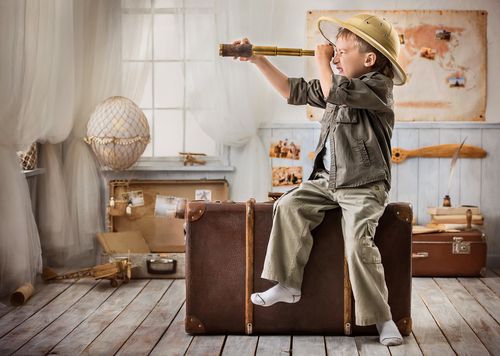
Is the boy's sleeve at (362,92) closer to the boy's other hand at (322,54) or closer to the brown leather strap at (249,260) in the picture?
the boy's other hand at (322,54)

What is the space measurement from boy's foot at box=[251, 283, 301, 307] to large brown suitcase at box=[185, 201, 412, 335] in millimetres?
93

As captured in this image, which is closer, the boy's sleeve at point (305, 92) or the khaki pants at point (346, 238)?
the khaki pants at point (346, 238)

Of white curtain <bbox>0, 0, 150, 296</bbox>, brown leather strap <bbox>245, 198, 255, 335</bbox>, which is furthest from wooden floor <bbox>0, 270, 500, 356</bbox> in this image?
white curtain <bbox>0, 0, 150, 296</bbox>

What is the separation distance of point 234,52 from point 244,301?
1125 mm

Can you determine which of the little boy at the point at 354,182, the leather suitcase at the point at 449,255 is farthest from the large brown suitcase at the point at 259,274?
the leather suitcase at the point at 449,255

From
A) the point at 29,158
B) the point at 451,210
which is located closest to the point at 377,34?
the point at 451,210

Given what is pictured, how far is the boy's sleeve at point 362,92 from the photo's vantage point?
10.6 feet

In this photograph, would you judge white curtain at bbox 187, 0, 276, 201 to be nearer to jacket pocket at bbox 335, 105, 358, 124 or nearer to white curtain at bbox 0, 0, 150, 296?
white curtain at bbox 0, 0, 150, 296

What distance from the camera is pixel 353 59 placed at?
135 inches

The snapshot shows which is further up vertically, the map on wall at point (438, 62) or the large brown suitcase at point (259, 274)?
the map on wall at point (438, 62)

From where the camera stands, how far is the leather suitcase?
4922mm

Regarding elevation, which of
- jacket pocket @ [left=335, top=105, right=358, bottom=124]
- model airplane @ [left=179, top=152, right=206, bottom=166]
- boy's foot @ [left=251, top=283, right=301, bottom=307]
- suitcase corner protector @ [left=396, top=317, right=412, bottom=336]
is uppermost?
jacket pocket @ [left=335, top=105, right=358, bottom=124]

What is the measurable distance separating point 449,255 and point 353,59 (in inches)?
79.0

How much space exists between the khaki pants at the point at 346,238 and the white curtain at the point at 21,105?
160 centimetres
